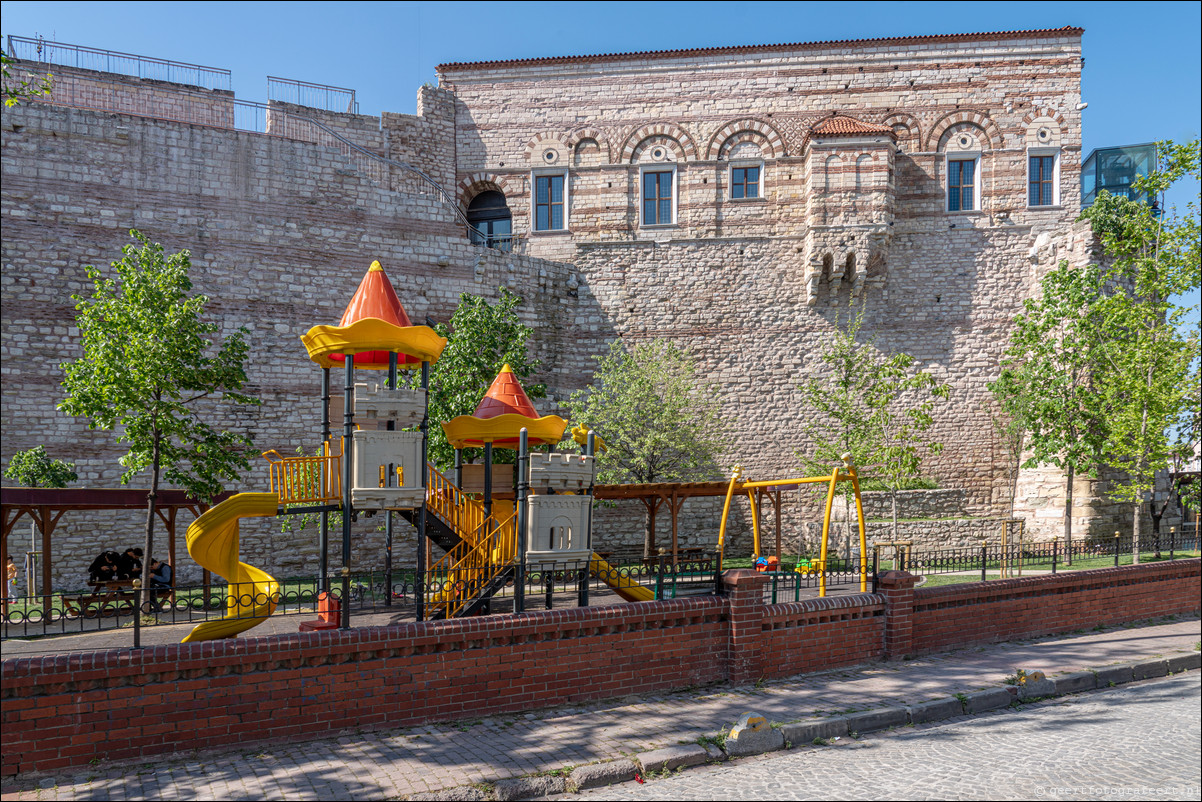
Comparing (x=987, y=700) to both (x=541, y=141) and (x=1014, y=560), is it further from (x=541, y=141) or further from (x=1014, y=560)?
(x=541, y=141)

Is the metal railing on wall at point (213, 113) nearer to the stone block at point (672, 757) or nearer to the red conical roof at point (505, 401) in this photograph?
the red conical roof at point (505, 401)

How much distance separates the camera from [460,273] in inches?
891

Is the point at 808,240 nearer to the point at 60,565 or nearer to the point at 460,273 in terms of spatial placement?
the point at 460,273

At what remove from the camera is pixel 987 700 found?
862 centimetres

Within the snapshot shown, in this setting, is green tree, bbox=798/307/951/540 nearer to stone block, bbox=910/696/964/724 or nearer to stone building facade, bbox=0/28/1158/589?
stone building facade, bbox=0/28/1158/589

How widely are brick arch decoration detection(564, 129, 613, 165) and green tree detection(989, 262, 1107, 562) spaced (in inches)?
565

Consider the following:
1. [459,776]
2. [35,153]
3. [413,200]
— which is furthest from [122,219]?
Answer: [459,776]

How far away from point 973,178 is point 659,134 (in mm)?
10819

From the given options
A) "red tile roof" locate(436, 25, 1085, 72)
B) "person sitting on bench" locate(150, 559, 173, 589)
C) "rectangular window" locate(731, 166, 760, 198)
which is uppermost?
"red tile roof" locate(436, 25, 1085, 72)

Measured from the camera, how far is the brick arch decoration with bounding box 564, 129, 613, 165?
25406mm

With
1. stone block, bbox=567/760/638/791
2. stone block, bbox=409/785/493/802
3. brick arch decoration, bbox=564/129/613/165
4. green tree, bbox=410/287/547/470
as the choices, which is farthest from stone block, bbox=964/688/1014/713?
brick arch decoration, bbox=564/129/613/165

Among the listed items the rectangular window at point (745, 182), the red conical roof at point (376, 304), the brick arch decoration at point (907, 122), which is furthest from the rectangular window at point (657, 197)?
the red conical roof at point (376, 304)

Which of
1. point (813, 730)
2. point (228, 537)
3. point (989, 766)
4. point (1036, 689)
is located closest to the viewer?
point (989, 766)

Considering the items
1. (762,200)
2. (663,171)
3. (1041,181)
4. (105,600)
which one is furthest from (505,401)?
(1041,181)
